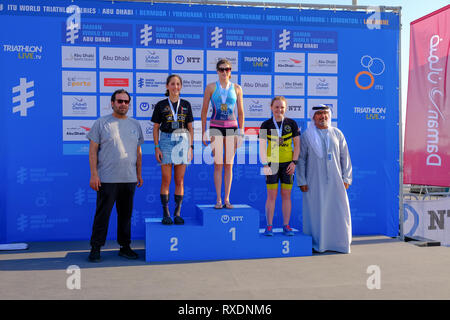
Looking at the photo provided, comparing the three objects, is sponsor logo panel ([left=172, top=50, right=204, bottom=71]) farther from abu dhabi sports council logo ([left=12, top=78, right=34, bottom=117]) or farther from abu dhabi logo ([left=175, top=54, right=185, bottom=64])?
abu dhabi sports council logo ([left=12, top=78, right=34, bottom=117])

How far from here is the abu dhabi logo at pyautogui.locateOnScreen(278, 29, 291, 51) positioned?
210 inches

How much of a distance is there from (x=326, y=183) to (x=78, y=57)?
3.21 m

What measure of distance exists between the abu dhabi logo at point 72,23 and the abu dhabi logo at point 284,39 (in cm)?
247

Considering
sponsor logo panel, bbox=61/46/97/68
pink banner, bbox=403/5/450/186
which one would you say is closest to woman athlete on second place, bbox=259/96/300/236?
sponsor logo panel, bbox=61/46/97/68

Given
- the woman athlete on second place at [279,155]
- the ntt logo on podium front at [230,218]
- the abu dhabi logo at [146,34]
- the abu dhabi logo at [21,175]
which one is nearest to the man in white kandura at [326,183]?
the woman athlete on second place at [279,155]

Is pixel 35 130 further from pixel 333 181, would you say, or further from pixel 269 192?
pixel 333 181

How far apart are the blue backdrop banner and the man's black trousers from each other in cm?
103

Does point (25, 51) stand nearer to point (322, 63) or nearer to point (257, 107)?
point (257, 107)

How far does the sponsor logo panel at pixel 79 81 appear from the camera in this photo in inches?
196

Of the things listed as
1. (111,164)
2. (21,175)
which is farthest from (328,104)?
(21,175)

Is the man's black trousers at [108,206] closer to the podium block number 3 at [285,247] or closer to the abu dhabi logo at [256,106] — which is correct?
the podium block number 3 at [285,247]

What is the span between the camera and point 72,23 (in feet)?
16.3

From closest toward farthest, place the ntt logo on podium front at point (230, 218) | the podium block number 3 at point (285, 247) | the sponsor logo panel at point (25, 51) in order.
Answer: the ntt logo on podium front at point (230, 218)
the podium block number 3 at point (285, 247)
the sponsor logo panel at point (25, 51)

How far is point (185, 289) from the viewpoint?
3135 mm
